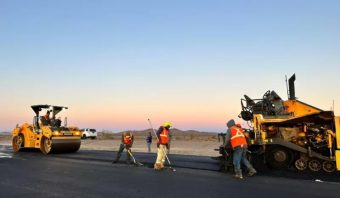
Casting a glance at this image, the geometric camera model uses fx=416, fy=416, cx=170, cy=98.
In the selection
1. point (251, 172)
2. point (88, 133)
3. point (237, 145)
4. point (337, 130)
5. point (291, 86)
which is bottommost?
point (251, 172)

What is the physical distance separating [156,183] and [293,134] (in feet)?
17.0

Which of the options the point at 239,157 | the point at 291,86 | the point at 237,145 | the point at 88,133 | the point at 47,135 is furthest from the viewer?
the point at 88,133

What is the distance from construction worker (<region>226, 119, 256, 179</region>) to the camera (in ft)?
37.3

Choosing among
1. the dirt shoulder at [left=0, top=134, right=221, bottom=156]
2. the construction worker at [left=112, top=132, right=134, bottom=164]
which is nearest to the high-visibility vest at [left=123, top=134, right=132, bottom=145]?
the construction worker at [left=112, top=132, right=134, bottom=164]

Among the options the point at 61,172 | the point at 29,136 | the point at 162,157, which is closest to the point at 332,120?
the point at 162,157

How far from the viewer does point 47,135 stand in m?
20.2

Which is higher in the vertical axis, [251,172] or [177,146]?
[177,146]

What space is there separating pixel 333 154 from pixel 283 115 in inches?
81.4

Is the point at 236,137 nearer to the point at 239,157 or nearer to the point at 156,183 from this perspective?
the point at 239,157

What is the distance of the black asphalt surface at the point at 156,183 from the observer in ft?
28.7

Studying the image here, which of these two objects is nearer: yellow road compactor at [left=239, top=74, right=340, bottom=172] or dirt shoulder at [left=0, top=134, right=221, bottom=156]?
yellow road compactor at [left=239, top=74, right=340, bottom=172]

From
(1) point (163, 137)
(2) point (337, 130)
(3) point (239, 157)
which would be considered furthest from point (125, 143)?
(2) point (337, 130)

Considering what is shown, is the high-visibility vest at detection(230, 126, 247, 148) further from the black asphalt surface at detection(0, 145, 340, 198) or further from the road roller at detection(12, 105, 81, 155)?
the road roller at detection(12, 105, 81, 155)

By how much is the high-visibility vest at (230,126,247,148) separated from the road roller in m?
11.1
